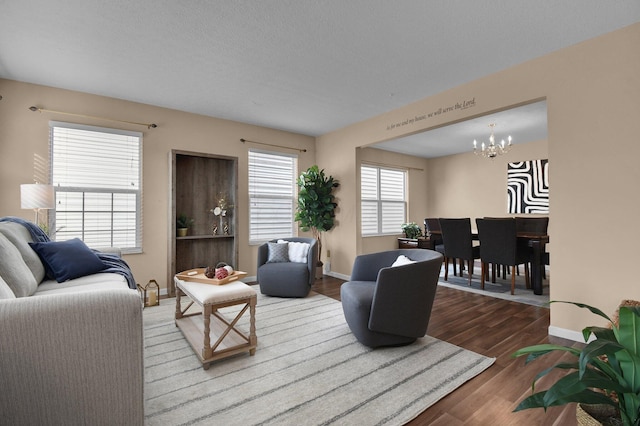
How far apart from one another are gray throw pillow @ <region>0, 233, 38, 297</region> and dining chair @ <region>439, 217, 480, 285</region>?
16.0 feet

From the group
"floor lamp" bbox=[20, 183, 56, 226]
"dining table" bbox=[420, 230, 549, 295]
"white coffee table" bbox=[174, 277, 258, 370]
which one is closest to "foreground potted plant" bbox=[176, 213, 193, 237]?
"floor lamp" bbox=[20, 183, 56, 226]

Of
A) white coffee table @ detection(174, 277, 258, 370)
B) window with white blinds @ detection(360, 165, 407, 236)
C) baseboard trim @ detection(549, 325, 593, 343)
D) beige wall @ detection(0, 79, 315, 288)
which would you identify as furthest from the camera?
window with white blinds @ detection(360, 165, 407, 236)

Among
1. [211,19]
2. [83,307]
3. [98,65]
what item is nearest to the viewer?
[83,307]

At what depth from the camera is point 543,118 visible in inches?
171

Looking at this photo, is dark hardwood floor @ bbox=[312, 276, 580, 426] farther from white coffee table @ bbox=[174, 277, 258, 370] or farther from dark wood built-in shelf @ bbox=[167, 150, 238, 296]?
dark wood built-in shelf @ bbox=[167, 150, 238, 296]

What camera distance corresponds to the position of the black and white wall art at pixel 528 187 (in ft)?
18.1

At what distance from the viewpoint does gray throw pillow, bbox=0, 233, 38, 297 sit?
171 centimetres

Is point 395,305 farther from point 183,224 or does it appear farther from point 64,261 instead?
point 183,224

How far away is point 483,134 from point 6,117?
691cm

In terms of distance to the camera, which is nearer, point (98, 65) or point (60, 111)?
point (98, 65)

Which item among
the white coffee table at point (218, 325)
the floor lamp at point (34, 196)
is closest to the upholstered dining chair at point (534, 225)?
the white coffee table at point (218, 325)

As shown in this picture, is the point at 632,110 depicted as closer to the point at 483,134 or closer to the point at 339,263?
the point at 483,134

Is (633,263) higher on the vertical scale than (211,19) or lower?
lower

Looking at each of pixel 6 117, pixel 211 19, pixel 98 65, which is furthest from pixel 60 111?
pixel 211 19
